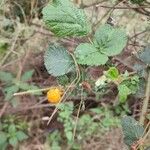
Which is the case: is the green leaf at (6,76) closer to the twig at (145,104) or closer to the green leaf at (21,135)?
the green leaf at (21,135)

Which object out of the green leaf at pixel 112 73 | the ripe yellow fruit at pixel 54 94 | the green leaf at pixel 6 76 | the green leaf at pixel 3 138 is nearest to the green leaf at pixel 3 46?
the green leaf at pixel 6 76

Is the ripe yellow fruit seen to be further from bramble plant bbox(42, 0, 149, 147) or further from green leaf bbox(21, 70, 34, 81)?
green leaf bbox(21, 70, 34, 81)

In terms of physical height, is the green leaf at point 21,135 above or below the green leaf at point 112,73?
below

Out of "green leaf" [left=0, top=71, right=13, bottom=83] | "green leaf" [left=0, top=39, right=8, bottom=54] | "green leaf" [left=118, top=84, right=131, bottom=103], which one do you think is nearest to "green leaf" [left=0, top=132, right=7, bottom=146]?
"green leaf" [left=0, top=71, right=13, bottom=83]

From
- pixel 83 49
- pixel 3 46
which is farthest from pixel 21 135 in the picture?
pixel 83 49

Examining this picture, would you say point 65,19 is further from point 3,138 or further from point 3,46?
point 3,138

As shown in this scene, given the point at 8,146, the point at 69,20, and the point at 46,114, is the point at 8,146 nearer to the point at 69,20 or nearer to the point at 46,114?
the point at 46,114

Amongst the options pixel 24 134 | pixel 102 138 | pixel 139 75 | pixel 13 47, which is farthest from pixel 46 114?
pixel 139 75
